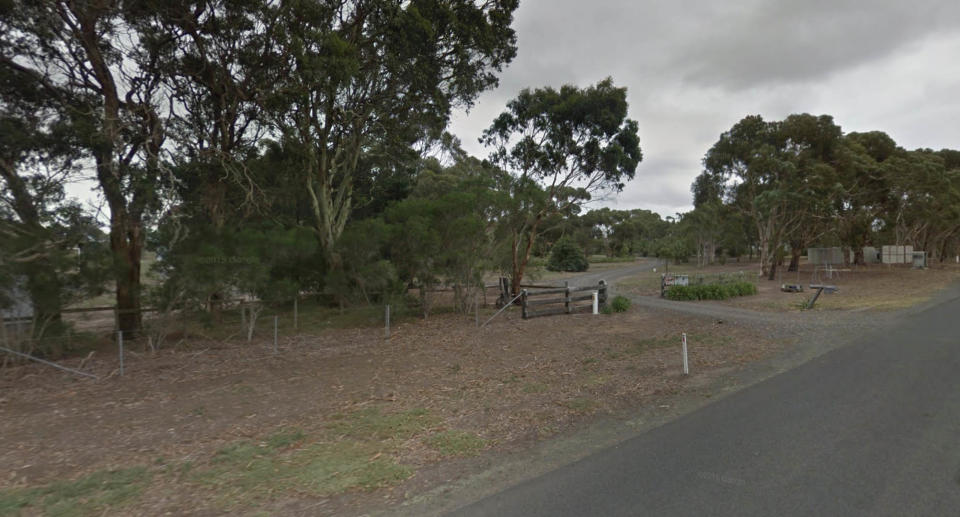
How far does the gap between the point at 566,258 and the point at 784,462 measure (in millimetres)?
51424

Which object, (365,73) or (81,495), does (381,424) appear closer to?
(81,495)

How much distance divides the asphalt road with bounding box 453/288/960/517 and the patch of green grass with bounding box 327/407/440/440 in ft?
6.79

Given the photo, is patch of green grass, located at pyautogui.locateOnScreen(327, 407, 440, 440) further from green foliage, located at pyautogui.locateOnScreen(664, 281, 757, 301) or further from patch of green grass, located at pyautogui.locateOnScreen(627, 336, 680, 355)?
green foliage, located at pyautogui.locateOnScreen(664, 281, 757, 301)

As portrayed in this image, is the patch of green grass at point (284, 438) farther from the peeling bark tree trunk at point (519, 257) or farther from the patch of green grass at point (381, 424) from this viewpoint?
the peeling bark tree trunk at point (519, 257)

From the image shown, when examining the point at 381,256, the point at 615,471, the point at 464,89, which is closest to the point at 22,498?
the point at 615,471

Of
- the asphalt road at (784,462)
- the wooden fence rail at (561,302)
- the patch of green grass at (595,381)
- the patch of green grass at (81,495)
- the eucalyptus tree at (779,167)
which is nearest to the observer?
the asphalt road at (784,462)

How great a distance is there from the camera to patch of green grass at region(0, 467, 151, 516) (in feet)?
13.1

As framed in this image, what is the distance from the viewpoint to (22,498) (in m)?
4.18

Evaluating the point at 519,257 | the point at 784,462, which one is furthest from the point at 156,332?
the point at 519,257

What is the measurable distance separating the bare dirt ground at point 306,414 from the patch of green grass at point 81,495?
0.06 feet

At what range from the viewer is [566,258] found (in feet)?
181

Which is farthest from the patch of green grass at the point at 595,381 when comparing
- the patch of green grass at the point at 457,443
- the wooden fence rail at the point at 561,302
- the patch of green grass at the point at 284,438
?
the wooden fence rail at the point at 561,302

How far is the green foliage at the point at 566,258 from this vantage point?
54844 millimetres

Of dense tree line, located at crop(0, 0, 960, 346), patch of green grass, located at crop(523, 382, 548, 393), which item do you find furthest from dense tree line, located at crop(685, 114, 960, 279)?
patch of green grass, located at crop(523, 382, 548, 393)
